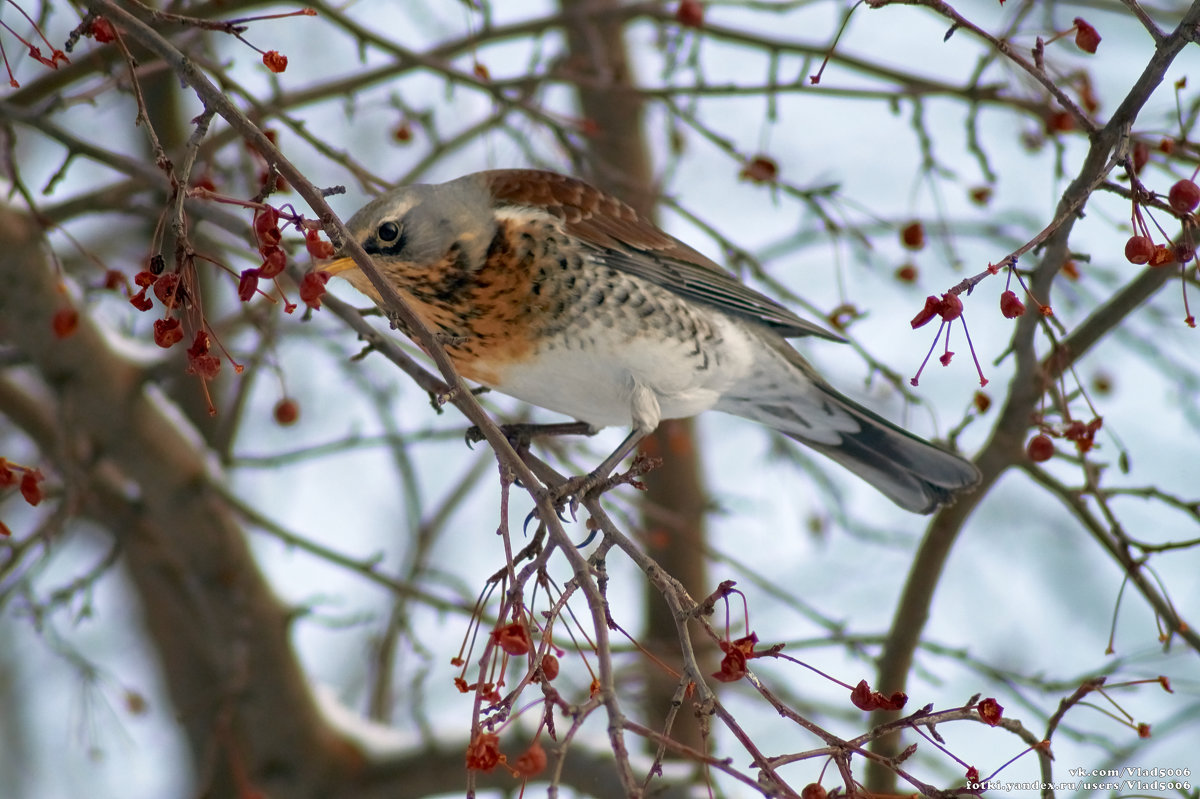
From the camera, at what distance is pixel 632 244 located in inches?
130

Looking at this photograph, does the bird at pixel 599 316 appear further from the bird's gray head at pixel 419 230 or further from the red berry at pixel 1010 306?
the red berry at pixel 1010 306

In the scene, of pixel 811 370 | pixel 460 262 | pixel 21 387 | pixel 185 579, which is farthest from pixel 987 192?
pixel 21 387

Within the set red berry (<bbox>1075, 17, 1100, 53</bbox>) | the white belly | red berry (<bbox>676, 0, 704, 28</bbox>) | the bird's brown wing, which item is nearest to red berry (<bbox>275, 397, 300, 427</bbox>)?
the white belly

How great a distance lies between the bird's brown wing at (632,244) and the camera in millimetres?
3219

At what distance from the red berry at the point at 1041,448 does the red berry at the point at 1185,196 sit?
3.02ft

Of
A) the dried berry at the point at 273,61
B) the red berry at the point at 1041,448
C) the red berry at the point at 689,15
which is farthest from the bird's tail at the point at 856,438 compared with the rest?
the dried berry at the point at 273,61

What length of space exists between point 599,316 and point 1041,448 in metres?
1.17

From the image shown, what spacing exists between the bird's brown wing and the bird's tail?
0.68 ft

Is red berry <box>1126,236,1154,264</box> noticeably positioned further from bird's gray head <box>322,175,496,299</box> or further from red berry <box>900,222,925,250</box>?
bird's gray head <box>322,175,496,299</box>

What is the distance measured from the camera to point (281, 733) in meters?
3.79

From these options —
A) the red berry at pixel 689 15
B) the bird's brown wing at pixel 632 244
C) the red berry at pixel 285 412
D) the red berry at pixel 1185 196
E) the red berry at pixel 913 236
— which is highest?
the red berry at pixel 689 15

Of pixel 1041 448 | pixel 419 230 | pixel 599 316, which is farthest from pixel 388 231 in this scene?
pixel 1041 448

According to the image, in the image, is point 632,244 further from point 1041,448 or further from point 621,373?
point 1041,448

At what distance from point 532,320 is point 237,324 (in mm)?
1532
